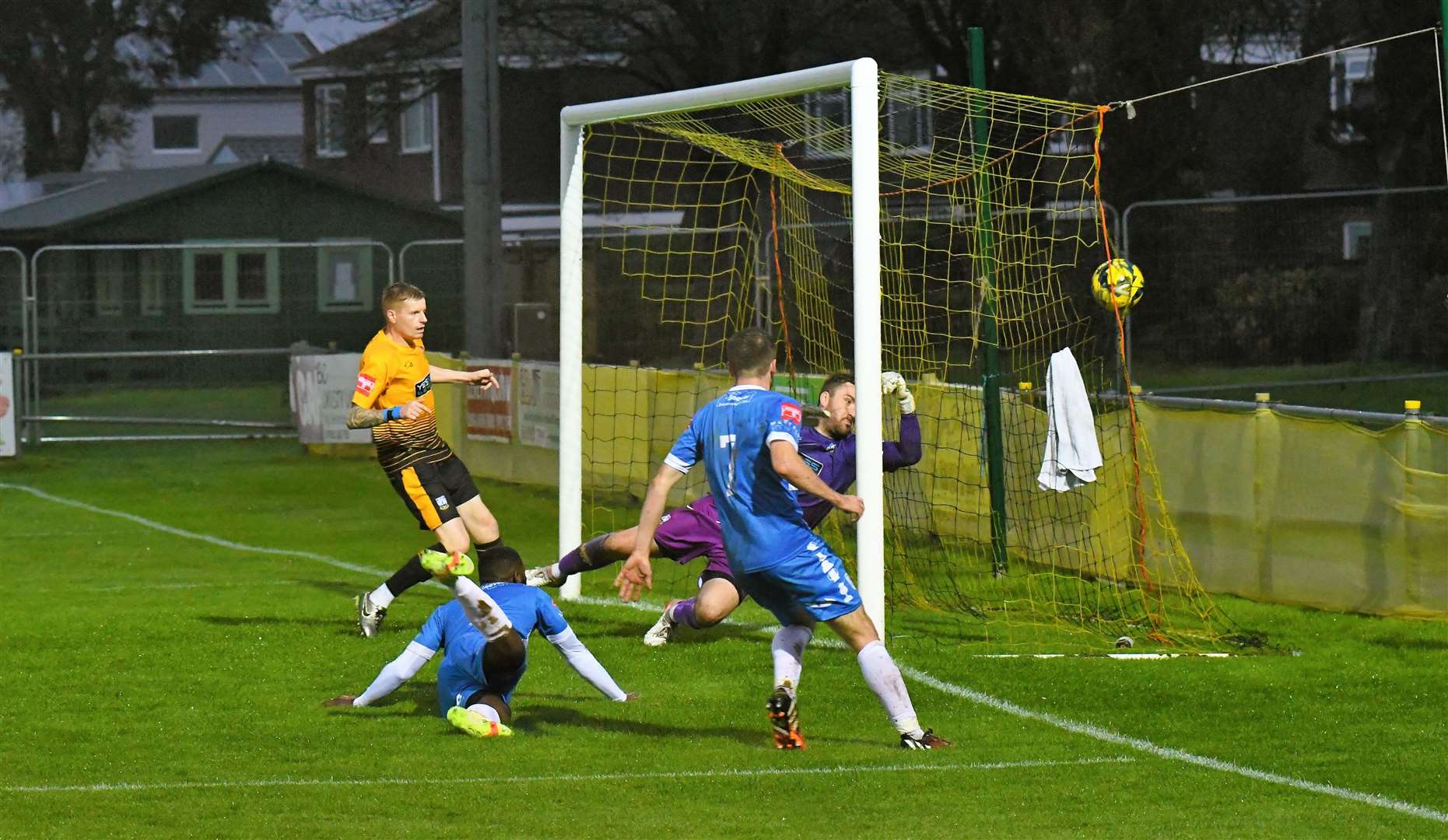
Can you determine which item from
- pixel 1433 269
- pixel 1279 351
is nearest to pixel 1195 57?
pixel 1433 269

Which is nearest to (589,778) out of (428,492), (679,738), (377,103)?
(679,738)

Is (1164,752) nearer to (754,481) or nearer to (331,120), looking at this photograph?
(754,481)

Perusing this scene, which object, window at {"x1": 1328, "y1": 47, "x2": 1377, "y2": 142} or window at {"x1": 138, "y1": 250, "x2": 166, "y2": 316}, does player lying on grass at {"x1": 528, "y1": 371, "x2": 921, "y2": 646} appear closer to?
window at {"x1": 1328, "y1": 47, "x2": 1377, "y2": 142}

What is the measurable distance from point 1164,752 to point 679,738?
2.15m

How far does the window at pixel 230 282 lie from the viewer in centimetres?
3547

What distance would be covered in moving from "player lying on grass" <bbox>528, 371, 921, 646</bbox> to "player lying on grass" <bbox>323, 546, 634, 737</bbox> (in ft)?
4.36

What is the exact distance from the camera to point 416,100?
132 feet

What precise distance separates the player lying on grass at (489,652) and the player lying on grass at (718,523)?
133 cm

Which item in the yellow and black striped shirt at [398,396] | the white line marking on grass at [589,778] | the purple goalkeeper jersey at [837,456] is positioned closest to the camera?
the white line marking on grass at [589,778]

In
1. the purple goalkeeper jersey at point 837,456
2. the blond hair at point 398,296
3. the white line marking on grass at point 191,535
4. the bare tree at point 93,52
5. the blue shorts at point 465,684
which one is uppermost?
the bare tree at point 93,52

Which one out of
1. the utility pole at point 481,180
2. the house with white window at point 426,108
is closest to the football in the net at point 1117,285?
the utility pole at point 481,180

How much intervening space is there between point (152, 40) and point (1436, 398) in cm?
3943

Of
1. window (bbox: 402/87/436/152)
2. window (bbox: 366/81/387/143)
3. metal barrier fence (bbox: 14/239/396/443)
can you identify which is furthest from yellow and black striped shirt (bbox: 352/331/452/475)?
window (bbox: 402/87/436/152)

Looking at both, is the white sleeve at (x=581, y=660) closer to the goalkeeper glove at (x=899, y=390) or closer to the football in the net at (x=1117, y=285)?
the goalkeeper glove at (x=899, y=390)
